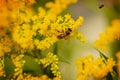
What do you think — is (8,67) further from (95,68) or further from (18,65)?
(95,68)

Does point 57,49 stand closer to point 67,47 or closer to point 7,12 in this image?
point 67,47

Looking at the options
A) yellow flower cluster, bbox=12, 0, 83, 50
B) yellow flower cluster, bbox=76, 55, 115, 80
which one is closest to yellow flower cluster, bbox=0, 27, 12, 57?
yellow flower cluster, bbox=12, 0, 83, 50

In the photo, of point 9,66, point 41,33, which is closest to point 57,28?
point 41,33

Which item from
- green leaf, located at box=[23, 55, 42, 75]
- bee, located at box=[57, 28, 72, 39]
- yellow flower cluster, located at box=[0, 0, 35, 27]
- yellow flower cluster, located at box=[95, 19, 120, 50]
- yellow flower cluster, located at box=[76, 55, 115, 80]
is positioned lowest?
yellow flower cluster, located at box=[76, 55, 115, 80]

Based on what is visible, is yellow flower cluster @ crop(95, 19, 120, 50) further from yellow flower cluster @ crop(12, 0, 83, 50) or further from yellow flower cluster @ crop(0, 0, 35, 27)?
yellow flower cluster @ crop(0, 0, 35, 27)

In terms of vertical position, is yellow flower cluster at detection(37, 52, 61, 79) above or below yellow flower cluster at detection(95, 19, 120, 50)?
Result: below

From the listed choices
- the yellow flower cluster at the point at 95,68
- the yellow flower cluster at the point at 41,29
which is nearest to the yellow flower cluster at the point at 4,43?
the yellow flower cluster at the point at 41,29
